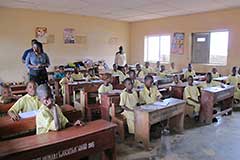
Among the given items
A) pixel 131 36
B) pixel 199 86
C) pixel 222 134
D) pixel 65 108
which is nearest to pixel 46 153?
pixel 65 108

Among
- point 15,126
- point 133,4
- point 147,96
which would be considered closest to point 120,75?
point 133,4

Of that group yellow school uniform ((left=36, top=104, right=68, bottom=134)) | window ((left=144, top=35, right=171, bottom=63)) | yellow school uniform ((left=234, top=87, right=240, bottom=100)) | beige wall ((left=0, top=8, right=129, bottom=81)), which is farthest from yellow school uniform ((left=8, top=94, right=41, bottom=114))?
window ((left=144, top=35, right=171, bottom=63))

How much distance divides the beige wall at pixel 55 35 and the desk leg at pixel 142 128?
5461 mm

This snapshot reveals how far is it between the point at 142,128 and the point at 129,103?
0.54 metres

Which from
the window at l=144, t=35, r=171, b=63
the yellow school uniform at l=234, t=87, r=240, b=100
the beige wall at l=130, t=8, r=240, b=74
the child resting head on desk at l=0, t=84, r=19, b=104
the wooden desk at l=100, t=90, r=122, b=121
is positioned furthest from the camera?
the window at l=144, t=35, r=171, b=63

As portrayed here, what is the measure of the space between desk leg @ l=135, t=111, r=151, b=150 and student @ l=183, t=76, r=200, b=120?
1746mm

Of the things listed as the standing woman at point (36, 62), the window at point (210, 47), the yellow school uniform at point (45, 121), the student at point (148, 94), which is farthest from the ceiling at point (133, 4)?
the yellow school uniform at point (45, 121)

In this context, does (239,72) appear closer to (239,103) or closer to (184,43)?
(239,103)

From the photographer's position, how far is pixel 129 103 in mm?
3902

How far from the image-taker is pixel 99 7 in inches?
281

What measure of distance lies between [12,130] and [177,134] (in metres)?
2.71

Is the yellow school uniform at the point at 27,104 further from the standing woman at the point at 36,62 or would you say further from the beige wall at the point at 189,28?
the beige wall at the point at 189,28

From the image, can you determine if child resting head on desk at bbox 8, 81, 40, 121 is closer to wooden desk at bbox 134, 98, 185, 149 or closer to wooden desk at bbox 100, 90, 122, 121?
wooden desk at bbox 100, 90, 122, 121

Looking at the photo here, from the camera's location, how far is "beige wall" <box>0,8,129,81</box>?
7.27 meters
